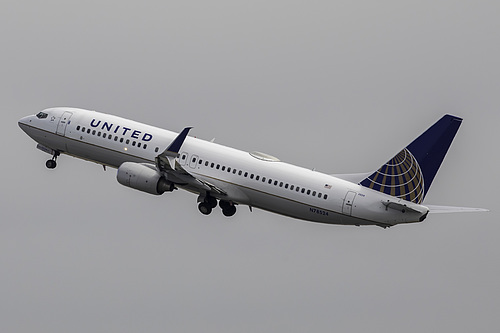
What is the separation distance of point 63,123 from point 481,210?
30921mm

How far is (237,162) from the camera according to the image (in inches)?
3875

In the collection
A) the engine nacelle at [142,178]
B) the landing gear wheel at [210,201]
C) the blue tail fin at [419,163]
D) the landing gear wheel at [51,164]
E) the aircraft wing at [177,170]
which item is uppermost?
the blue tail fin at [419,163]

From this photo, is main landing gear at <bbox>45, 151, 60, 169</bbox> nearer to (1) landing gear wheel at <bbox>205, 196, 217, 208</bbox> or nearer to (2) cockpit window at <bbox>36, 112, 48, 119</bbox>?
(2) cockpit window at <bbox>36, 112, 48, 119</bbox>


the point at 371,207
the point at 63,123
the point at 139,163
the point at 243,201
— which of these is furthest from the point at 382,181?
the point at 63,123

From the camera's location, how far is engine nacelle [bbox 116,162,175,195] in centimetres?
9794

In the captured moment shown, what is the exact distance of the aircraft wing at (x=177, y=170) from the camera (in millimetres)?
97250

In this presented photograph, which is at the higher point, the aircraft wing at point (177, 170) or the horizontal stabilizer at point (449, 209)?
the horizontal stabilizer at point (449, 209)

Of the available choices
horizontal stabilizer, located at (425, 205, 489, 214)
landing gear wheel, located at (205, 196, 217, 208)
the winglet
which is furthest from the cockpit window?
horizontal stabilizer, located at (425, 205, 489, 214)

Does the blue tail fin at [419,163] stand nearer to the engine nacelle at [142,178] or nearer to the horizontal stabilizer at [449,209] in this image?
the horizontal stabilizer at [449,209]

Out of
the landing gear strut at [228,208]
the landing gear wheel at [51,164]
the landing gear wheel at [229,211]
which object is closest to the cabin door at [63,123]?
the landing gear wheel at [51,164]

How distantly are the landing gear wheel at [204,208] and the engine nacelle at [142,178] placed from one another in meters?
2.94

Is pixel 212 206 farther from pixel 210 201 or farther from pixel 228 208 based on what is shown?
pixel 228 208

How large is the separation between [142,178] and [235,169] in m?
6.20

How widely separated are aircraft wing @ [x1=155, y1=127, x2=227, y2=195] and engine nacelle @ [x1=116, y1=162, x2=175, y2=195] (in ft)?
1.83
